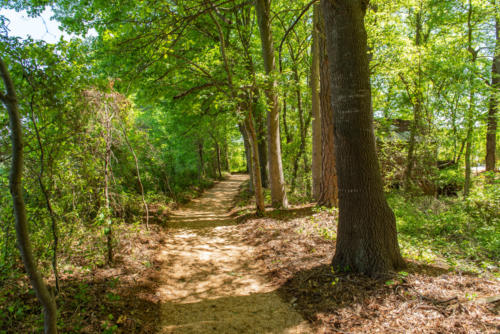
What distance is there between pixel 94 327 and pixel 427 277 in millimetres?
4282

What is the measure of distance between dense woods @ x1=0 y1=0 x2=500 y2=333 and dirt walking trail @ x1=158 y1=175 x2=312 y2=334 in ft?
1.81

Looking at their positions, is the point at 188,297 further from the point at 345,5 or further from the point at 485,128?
the point at 485,128

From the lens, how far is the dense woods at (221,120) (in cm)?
291

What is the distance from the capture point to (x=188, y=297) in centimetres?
410

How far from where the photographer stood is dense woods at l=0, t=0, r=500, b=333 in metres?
2.91

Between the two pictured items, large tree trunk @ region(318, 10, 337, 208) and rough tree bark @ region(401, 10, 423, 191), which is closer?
large tree trunk @ region(318, 10, 337, 208)

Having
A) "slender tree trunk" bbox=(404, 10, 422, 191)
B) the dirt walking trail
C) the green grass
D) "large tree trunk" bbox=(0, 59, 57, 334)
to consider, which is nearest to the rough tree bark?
"slender tree trunk" bbox=(404, 10, 422, 191)

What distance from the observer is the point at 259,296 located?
399 centimetres

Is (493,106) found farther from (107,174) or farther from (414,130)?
(107,174)

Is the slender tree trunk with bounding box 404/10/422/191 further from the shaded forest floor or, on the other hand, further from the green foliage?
the shaded forest floor

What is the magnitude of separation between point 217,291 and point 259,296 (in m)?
0.76

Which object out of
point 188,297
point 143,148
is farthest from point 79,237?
point 143,148

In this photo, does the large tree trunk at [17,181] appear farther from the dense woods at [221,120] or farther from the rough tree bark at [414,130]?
the rough tree bark at [414,130]

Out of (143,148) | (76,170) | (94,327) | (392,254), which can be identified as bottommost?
(94,327)
